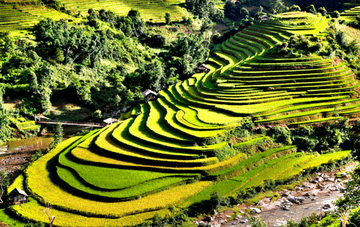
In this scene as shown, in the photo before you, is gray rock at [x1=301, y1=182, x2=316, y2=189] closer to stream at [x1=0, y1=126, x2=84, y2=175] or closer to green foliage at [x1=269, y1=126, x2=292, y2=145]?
green foliage at [x1=269, y1=126, x2=292, y2=145]

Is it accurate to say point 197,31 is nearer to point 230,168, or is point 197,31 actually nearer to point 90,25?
point 90,25

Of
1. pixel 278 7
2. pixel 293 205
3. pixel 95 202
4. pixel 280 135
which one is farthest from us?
pixel 278 7

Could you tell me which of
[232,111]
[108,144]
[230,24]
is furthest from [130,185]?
[230,24]

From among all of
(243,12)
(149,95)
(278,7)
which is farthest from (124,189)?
(243,12)

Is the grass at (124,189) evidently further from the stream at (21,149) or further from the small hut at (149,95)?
the small hut at (149,95)

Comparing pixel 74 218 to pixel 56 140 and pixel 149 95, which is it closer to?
pixel 56 140

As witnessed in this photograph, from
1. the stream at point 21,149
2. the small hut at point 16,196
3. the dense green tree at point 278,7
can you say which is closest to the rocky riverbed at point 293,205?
the small hut at point 16,196

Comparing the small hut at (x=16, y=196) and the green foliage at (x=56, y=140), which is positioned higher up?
the green foliage at (x=56, y=140)
